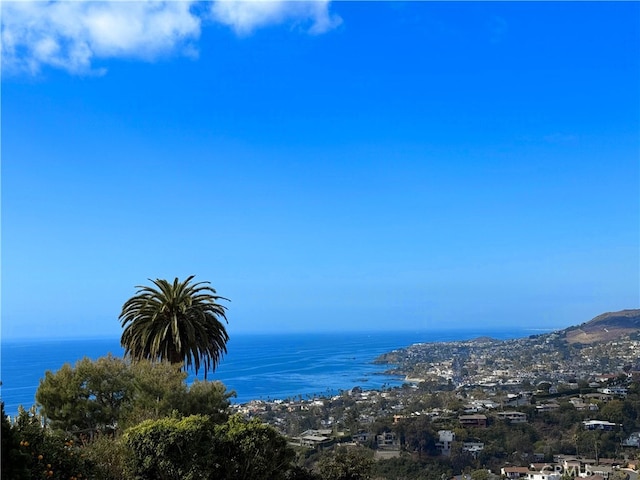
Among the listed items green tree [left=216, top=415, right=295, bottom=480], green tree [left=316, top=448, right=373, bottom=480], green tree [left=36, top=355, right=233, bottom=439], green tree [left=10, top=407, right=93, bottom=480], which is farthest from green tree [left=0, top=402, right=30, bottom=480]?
green tree [left=316, top=448, right=373, bottom=480]

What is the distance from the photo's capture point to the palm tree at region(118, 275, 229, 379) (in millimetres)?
17219

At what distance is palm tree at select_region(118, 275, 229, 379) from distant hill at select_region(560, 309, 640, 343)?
5428 inches

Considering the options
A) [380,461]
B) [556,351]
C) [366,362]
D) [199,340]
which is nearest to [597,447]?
[380,461]

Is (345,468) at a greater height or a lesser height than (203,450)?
lesser

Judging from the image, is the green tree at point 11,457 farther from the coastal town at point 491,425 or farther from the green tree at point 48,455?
the coastal town at point 491,425

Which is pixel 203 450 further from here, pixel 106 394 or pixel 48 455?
pixel 106 394

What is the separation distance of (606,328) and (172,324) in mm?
152569

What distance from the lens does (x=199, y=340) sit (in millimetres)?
17828

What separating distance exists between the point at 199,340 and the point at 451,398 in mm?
67732

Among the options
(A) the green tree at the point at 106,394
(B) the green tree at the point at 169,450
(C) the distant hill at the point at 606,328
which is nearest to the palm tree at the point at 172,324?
(A) the green tree at the point at 106,394

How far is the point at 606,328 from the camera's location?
148 m

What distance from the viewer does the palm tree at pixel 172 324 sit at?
17.2 metres

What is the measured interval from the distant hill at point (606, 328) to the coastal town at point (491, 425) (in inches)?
1495

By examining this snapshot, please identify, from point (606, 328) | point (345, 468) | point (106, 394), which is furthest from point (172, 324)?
point (606, 328)
